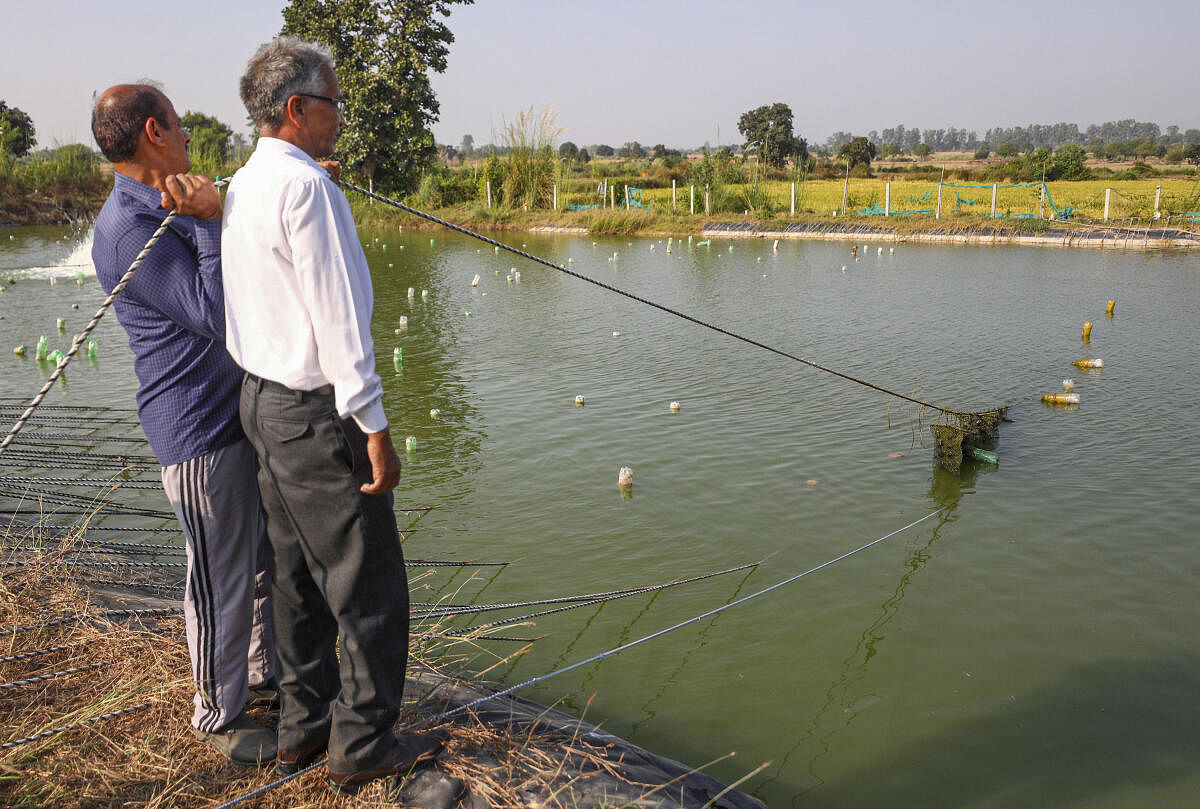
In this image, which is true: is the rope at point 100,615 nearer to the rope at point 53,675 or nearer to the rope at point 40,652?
the rope at point 40,652

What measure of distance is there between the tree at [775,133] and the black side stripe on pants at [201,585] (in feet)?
176

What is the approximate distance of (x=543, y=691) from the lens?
360 centimetres

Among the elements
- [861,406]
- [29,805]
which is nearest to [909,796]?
[29,805]

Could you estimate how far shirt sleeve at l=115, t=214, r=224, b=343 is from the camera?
202 centimetres

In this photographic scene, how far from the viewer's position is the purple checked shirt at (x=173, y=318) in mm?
2025

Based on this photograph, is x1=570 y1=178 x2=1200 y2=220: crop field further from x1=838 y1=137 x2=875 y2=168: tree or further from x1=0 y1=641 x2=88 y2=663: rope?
x1=0 y1=641 x2=88 y2=663: rope

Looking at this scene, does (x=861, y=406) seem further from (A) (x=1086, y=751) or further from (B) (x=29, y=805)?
(B) (x=29, y=805)

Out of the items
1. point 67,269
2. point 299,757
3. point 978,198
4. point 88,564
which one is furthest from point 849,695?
point 978,198

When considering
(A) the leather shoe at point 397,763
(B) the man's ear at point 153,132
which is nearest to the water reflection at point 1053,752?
(A) the leather shoe at point 397,763

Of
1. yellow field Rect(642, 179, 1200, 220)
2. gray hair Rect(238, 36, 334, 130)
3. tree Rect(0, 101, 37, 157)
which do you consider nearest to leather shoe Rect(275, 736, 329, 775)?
gray hair Rect(238, 36, 334, 130)

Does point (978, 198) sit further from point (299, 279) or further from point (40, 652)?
point (40, 652)

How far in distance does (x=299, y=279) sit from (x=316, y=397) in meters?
0.27

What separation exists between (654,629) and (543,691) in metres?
0.70

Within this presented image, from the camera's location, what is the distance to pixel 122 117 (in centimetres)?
206
